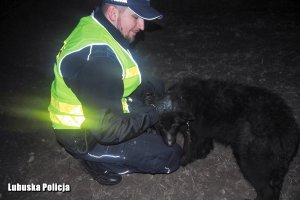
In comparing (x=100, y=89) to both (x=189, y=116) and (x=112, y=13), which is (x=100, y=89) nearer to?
(x=112, y=13)

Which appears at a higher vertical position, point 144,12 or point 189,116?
point 144,12

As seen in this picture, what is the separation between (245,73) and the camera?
17.2 ft

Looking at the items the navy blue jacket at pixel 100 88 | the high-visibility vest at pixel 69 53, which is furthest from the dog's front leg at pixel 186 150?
the navy blue jacket at pixel 100 88

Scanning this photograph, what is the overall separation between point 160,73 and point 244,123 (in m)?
2.75

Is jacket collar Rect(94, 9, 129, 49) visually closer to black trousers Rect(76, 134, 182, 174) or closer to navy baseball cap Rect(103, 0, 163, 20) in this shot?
navy baseball cap Rect(103, 0, 163, 20)

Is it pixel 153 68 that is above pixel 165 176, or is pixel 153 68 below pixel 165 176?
above

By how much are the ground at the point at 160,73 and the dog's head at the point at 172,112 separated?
2.48 feet

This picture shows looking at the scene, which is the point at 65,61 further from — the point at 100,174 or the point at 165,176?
the point at 165,176

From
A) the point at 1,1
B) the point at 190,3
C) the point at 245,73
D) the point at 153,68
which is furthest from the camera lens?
the point at 1,1

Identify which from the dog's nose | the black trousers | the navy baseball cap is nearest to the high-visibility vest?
the navy baseball cap

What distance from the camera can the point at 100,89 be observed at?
233 centimetres

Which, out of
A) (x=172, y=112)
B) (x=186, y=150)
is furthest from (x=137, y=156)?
(x=186, y=150)

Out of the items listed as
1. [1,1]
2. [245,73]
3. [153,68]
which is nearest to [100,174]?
[153,68]

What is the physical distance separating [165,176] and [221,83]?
141cm
